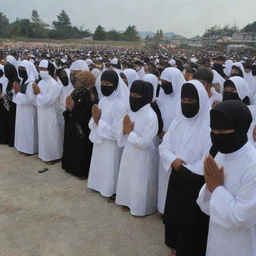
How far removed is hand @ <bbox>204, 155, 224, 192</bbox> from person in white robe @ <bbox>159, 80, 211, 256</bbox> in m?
0.76

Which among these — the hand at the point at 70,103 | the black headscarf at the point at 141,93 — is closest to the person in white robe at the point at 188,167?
the black headscarf at the point at 141,93

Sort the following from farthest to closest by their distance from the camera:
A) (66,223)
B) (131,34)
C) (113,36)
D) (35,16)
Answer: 1. (131,34)
2. (35,16)
3. (113,36)
4. (66,223)

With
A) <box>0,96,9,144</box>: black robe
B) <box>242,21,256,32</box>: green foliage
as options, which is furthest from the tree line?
<box>0,96,9,144</box>: black robe

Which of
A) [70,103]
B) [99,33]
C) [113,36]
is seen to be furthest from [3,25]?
[70,103]

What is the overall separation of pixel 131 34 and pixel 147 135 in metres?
100

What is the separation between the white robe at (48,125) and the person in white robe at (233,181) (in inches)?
163

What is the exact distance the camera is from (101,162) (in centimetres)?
474

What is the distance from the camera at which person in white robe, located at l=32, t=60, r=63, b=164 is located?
5.82m

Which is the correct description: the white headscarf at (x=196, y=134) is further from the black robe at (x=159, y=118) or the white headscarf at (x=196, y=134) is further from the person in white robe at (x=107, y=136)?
the person in white robe at (x=107, y=136)

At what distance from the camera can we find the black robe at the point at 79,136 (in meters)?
5.20

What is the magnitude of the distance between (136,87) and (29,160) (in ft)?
10.5

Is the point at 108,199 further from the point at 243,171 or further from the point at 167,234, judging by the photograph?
the point at 243,171

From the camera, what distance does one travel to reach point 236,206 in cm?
215

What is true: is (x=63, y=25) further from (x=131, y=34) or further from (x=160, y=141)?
(x=160, y=141)
